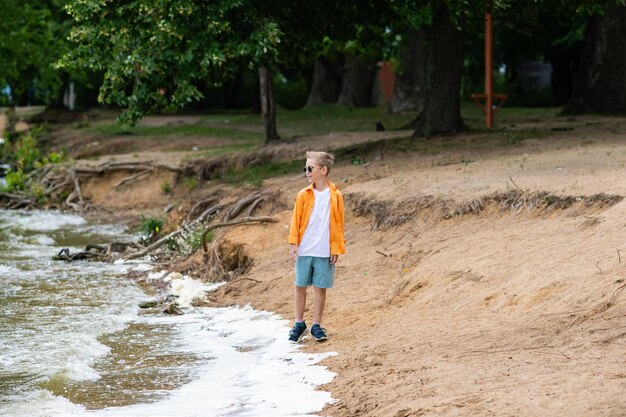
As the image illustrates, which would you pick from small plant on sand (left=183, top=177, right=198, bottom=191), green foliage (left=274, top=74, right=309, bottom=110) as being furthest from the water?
green foliage (left=274, top=74, right=309, bottom=110)

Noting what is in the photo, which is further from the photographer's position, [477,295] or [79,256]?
[79,256]

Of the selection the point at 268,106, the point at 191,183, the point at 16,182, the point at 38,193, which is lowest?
the point at 38,193

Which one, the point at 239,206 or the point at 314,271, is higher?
the point at 314,271

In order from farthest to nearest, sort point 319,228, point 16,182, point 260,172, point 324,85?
1. point 324,85
2. point 16,182
3. point 260,172
4. point 319,228

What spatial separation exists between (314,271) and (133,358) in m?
2.01

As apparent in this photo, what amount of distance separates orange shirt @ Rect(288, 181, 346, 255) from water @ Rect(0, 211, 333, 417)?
1.01 metres

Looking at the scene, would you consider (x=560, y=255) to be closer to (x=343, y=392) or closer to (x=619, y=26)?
(x=343, y=392)

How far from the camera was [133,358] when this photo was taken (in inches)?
440

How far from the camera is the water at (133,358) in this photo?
29.7 feet

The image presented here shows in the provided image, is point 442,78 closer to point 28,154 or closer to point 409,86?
point 409,86

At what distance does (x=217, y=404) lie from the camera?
29.3ft

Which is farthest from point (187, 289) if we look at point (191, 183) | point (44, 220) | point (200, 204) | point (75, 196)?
point (75, 196)

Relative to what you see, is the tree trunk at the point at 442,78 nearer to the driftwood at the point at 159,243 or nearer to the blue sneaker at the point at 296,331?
the driftwood at the point at 159,243

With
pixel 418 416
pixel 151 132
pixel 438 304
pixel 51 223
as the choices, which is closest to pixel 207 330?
pixel 438 304
